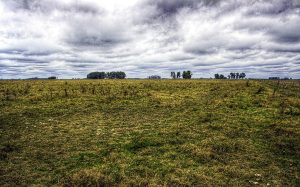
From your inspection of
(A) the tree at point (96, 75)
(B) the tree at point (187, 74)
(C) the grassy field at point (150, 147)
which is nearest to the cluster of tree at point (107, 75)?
(A) the tree at point (96, 75)

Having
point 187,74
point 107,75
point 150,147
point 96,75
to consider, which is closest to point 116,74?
point 107,75

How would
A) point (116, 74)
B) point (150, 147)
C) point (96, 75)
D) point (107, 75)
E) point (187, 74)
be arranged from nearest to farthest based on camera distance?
point (150, 147), point (187, 74), point (96, 75), point (107, 75), point (116, 74)

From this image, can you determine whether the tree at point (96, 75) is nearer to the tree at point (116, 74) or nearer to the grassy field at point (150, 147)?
the tree at point (116, 74)

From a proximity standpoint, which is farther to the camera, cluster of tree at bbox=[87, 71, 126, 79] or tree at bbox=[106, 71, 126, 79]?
tree at bbox=[106, 71, 126, 79]

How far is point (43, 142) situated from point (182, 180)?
7.20 metres

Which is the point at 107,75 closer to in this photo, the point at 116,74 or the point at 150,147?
the point at 116,74

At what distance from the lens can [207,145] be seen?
439 inches

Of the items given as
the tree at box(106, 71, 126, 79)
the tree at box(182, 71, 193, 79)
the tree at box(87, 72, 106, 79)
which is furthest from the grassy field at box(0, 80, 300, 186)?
the tree at box(106, 71, 126, 79)

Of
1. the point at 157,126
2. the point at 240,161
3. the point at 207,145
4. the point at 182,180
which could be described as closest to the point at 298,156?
the point at 240,161

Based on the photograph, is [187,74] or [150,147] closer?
[150,147]

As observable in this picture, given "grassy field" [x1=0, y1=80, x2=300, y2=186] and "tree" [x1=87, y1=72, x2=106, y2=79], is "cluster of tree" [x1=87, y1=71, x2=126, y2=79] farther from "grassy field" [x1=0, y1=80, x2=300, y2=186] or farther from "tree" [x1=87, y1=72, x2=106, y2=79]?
"grassy field" [x1=0, y1=80, x2=300, y2=186]

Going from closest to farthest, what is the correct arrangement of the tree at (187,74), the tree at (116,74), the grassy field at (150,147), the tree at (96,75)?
the grassy field at (150,147)
the tree at (187,74)
the tree at (96,75)
the tree at (116,74)

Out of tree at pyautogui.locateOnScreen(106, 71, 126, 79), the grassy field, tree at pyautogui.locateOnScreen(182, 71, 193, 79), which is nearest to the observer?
the grassy field

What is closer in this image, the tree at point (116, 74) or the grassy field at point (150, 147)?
the grassy field at point (150, 147)
